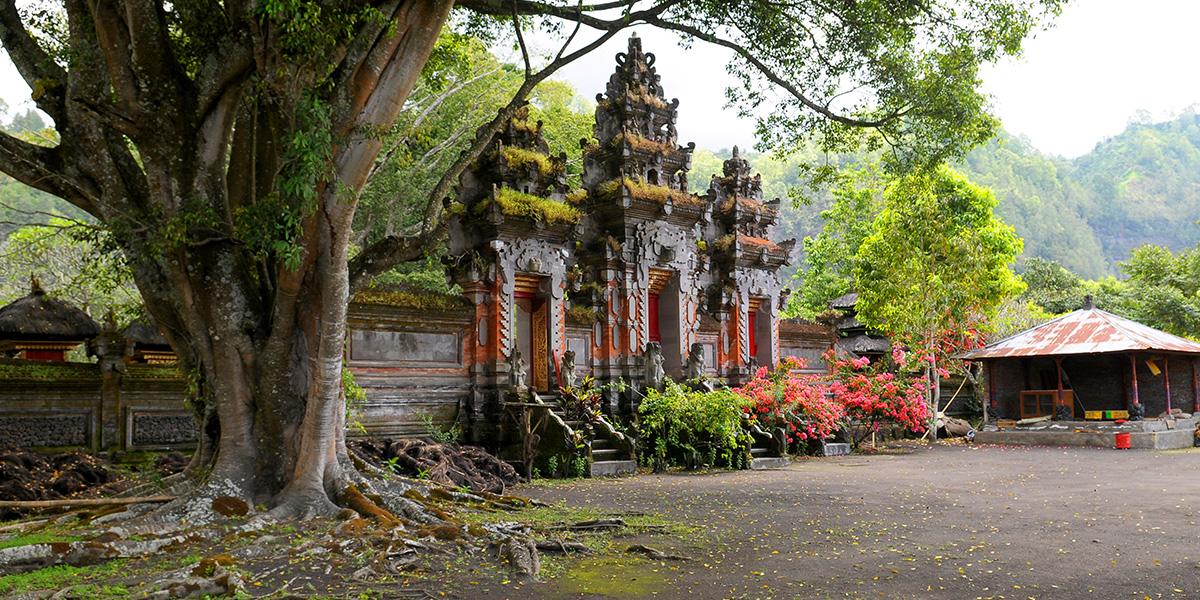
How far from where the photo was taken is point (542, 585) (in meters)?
5.41

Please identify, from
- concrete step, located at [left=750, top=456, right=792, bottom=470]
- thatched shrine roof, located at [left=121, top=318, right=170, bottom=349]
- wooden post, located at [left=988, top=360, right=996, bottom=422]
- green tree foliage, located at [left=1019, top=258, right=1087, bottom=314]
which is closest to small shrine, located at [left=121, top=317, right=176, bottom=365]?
thatched shrine roof, located at [left=121, top=318, right=170, bottom=349]

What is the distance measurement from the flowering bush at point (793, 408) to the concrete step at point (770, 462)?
0.83m

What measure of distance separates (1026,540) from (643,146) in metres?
11.2

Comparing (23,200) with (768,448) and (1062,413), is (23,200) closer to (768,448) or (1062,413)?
(768,448)

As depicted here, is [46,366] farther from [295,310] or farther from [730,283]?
[730,283]

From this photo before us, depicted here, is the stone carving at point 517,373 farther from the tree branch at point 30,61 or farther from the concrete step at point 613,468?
the tree branch at point 30,61

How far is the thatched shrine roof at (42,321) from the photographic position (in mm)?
10961

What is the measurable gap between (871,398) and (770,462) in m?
3.92

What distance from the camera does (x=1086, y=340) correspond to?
19.6 meters

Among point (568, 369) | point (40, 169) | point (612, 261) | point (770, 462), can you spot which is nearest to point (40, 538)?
point (40, 169)

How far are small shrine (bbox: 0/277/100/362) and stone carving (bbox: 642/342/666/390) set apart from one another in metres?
8.93

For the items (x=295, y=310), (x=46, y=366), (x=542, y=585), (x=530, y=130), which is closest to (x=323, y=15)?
(x=295, y=310)

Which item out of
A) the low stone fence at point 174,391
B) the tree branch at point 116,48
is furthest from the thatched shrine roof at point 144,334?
the tree branch at point 116,48

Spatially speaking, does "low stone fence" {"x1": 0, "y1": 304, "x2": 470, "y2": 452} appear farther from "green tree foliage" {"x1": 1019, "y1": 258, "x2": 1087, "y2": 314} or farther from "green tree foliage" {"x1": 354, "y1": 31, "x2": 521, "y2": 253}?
"green tree foliage" {"x1": 1019, "y1": 258, "x2": 1087, "y2": 314}
